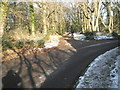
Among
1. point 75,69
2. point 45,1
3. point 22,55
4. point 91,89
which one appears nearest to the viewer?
point 91,89

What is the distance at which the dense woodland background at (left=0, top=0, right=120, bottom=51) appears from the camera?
12986 millimetres

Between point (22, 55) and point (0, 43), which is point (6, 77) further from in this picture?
point (0, 43)

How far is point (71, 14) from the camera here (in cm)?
4056

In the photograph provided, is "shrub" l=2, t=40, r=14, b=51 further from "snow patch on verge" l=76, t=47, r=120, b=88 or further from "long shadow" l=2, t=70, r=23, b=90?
"snow patch on verge" l=76, t=47, r=120, b=88

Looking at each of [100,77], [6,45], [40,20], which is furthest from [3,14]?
[40,20]

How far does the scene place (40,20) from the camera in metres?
25.3

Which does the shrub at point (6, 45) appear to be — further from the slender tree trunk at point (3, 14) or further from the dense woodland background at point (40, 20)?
the slender tree trunk at point (3, 14)

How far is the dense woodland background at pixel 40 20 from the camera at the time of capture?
42.6 ft

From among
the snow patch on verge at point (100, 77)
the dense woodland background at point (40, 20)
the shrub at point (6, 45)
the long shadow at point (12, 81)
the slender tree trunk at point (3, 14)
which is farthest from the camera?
the dense woodland background at point (40, 20)

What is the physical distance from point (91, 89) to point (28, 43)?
Answer: 882 cm

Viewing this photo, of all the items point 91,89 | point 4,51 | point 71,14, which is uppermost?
point 71,14

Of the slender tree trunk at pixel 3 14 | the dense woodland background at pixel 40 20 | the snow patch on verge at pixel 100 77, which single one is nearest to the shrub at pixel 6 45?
the dense woodland background at pixel 40 20

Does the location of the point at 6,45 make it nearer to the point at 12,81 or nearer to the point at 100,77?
the point at 12,81

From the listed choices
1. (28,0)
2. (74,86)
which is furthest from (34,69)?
(28,0)
